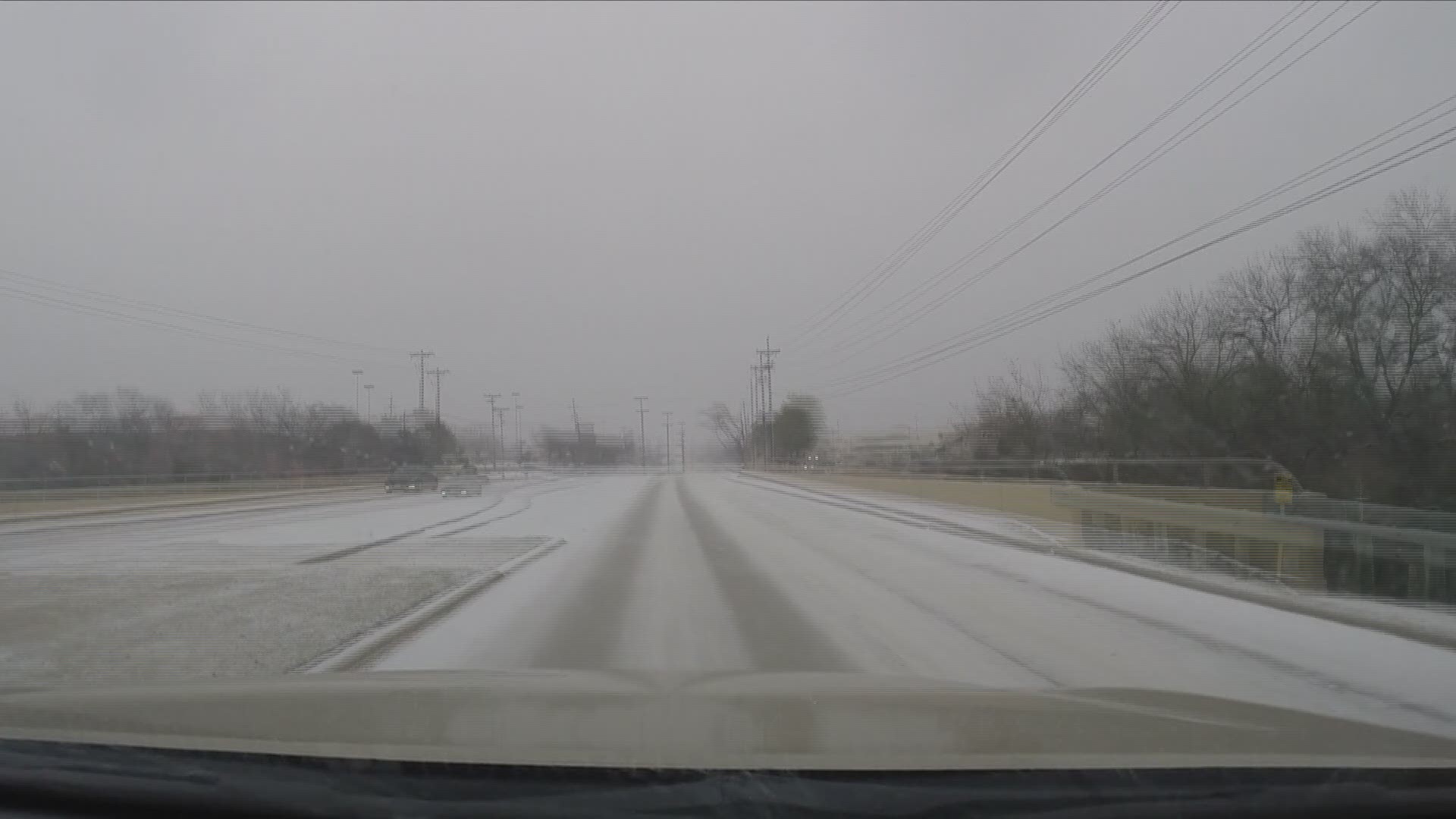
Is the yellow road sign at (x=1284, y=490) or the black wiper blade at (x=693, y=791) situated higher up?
the yellow road sign at (x=1284, y=490)

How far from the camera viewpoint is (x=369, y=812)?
3400 millimetres

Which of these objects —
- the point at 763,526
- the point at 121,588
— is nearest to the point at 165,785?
the point at 121,588

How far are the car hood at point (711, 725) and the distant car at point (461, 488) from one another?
45.0m

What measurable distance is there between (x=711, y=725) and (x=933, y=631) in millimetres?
6472

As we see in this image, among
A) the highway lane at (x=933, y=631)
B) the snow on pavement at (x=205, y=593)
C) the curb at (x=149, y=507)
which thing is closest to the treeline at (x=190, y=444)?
the curb at (x=149, y=507)

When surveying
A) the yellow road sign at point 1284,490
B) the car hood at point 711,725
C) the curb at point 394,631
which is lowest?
the curb at point 394,631

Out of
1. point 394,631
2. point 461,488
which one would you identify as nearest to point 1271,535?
point 394,631

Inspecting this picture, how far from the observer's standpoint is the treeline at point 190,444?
40.2m

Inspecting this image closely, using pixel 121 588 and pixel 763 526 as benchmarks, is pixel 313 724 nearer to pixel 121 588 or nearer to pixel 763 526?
pixel 121 588

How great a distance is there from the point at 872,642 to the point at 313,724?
242 inches

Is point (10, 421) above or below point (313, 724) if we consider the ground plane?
above

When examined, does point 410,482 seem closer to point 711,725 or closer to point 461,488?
point 461,488

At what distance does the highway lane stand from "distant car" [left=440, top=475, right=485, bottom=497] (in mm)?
32853

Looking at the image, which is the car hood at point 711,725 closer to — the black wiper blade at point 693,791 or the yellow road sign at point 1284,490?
the black wiper blade at point 693,791
